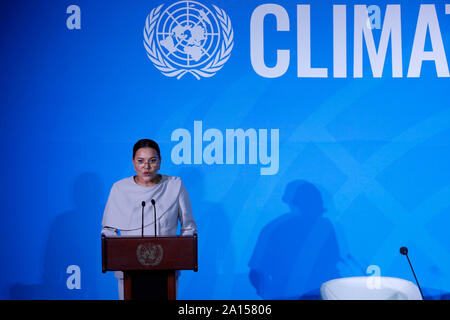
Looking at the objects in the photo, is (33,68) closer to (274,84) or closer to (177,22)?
(177,22)

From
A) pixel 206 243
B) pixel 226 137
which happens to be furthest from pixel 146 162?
pixel 206 243

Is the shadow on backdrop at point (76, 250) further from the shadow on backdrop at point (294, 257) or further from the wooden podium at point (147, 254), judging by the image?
the wooden podium at point (147, 254)

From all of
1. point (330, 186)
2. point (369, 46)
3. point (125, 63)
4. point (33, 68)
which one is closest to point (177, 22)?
point (125, 63)

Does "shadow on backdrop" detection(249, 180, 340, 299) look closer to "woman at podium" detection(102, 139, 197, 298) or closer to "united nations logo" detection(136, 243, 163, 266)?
"woman at podium" detection(102, 139, 197, 298)

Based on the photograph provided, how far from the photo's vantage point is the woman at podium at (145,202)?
143 inches

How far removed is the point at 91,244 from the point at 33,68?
1730 millimetres

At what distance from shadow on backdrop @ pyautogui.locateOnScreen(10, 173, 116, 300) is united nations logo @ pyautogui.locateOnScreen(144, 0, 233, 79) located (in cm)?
129

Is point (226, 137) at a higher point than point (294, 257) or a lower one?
higher

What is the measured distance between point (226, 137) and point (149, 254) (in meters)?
1.85

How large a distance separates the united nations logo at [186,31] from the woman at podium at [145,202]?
4.35 ft

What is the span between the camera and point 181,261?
319 cm

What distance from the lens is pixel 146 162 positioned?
12.0ft

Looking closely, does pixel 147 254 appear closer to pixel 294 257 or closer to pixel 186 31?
pixel 294 257

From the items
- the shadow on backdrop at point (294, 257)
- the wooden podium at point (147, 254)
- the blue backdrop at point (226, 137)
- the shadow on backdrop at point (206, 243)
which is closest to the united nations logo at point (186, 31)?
the blue backdrop at point (226, 137)
